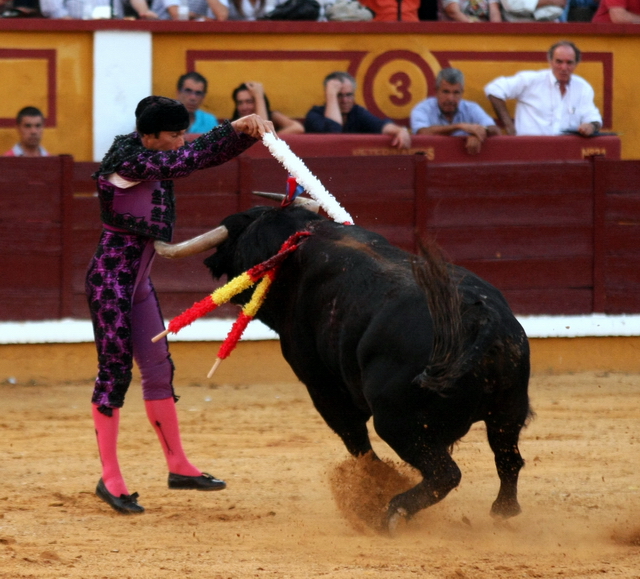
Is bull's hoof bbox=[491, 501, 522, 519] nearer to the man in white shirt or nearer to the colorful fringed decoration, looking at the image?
the colorful fringed decoration

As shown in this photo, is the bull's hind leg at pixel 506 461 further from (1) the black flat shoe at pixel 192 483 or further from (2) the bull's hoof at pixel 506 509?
(1) the black flat shoe at pixel 192 483

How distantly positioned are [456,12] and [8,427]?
4.25 meters

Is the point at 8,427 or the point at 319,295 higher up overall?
the point at 319,295

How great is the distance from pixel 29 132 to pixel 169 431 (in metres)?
3.20

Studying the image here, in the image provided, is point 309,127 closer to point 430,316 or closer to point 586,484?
point 586,484

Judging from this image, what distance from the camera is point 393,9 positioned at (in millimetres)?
7734

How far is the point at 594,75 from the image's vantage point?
782 centimetres

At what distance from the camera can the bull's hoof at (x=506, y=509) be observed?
3.59 meters

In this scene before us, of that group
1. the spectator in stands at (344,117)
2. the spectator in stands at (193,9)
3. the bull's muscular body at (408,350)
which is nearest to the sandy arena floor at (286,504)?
the bull's muscular body at (408,350)

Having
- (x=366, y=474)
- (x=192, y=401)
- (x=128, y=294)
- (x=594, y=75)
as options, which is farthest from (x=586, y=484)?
(x=594, y=75)

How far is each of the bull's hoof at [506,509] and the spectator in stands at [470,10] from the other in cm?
495

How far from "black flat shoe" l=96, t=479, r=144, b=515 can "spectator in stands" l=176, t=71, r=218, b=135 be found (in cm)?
338

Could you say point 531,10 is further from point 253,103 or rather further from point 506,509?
point 506,509

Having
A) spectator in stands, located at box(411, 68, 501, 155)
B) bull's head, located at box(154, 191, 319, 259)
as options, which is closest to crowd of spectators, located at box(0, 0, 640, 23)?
spectator in stands, located at box(411, 68, 501, 155)
